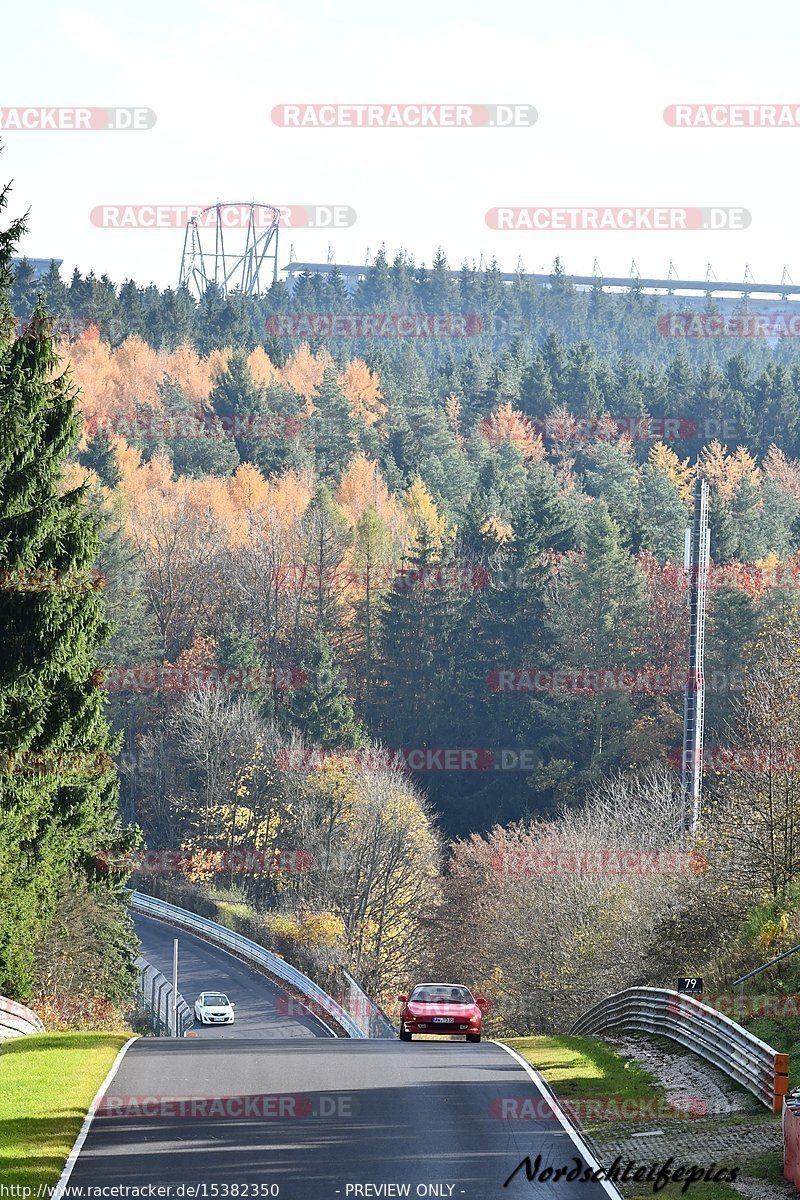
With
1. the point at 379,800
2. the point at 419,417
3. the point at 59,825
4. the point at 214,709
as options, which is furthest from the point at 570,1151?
the point at 419,417

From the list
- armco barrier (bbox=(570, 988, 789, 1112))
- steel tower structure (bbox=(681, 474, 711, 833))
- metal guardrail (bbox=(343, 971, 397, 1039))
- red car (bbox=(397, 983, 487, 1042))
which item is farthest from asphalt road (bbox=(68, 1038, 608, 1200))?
steel tower structure (bbox=(681, 474, 711, 833))

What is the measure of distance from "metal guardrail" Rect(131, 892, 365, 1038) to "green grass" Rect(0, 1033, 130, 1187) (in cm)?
2897

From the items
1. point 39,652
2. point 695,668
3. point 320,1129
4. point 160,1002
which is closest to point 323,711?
point 160,1002

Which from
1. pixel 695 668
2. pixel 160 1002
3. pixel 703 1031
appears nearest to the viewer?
pixel 703 1031

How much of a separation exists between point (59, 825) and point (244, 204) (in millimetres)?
Answer: 95609

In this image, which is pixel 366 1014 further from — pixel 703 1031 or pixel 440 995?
pixel 703 1031

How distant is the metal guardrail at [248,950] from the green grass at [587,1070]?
27.2 m

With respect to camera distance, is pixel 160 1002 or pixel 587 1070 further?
pixel 160 1002

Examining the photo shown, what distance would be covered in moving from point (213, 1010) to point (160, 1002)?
4.56 meters

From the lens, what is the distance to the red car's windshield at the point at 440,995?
30.3 meters

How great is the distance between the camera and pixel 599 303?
6939 inches

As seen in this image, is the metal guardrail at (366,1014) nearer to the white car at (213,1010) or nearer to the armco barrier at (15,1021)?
the white car at (213,1010)

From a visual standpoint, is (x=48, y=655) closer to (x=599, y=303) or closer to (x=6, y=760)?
(x=6, y=760)

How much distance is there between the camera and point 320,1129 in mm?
18734
